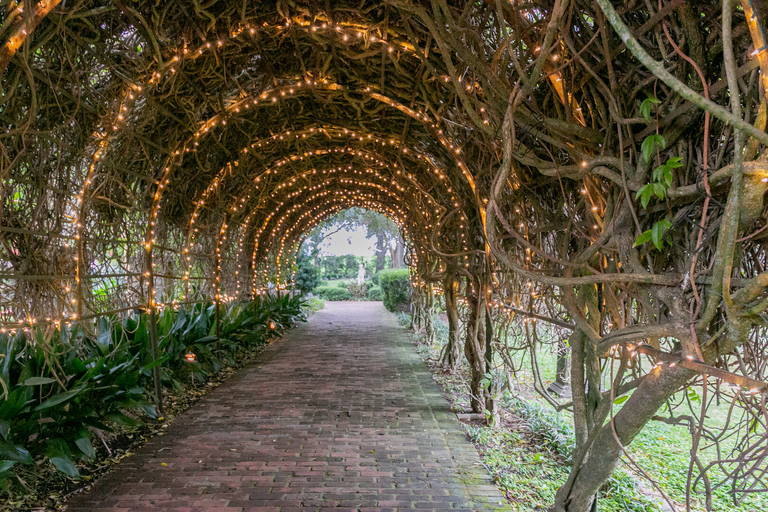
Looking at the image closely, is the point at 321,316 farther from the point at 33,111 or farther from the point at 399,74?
the point at 33,111

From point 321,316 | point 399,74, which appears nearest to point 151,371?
point 399,74

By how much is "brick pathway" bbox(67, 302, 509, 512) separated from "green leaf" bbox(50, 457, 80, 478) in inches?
6.0

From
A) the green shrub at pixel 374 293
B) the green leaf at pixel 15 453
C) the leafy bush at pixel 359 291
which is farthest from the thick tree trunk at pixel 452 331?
the leafy bush at pixel 359 291

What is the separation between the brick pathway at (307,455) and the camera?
8.76 ft

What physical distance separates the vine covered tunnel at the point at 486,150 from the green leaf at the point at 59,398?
1.61 feet

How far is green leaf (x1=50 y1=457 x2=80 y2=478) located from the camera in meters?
2.64

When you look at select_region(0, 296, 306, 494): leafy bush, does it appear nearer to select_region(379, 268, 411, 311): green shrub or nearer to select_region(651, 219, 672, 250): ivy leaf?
select_region(651, 219, 672, 250): ivy leaf

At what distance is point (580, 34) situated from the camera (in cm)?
198

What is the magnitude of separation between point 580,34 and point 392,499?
2.66 m

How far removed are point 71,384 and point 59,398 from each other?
33 centimetres

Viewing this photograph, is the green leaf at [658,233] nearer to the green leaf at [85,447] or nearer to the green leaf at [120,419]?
the green leaf at [85,447]

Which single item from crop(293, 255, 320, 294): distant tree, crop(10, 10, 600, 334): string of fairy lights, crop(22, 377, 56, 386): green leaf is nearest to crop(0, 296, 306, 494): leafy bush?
crop(22, 377, 56, 386): green leaf

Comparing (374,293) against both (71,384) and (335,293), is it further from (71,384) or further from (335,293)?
(71,384)

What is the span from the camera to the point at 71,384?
3148 millimetres
